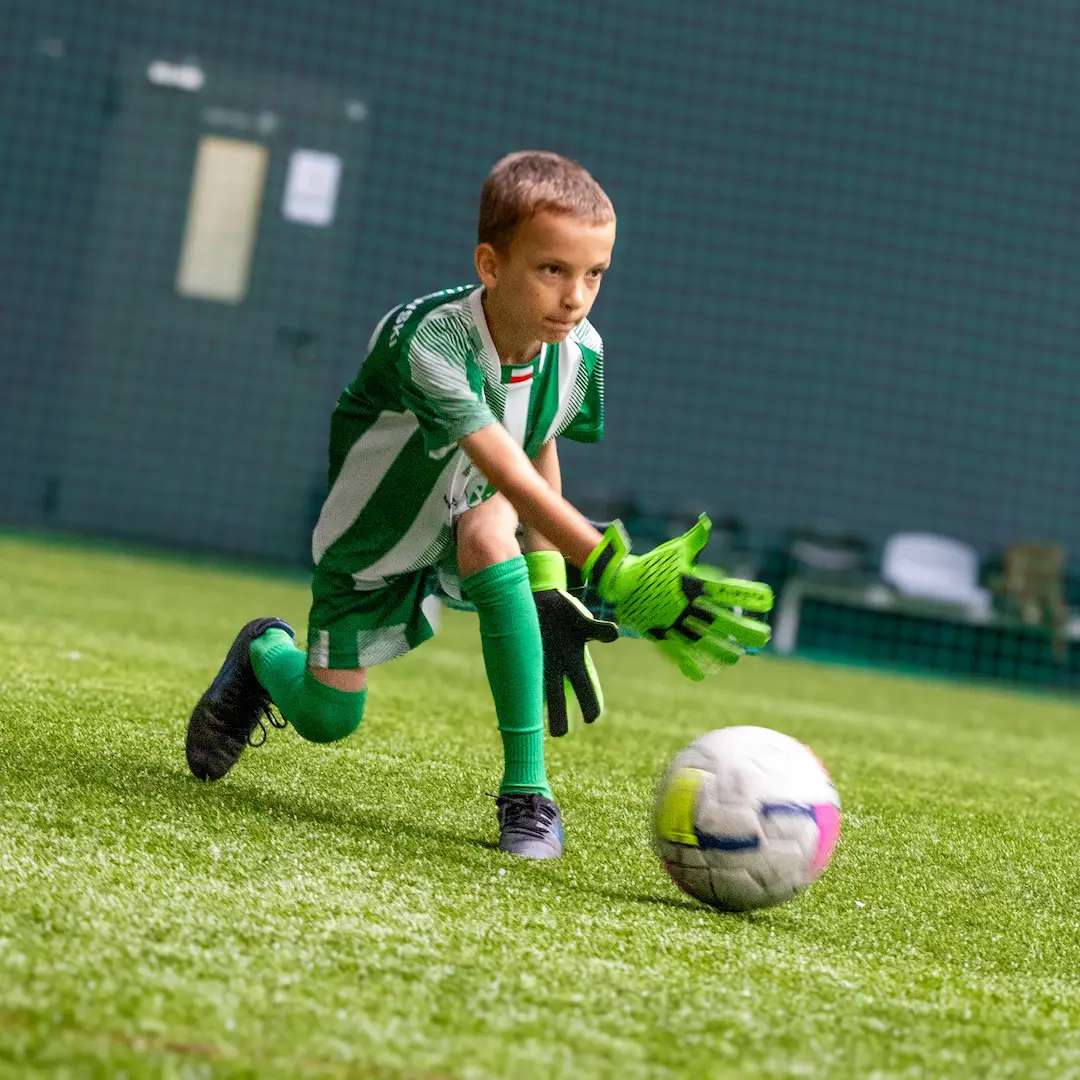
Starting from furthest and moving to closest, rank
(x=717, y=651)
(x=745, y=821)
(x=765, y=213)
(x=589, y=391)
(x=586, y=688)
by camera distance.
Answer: (x=765, y=213) → (x=589, y=391) → (x=586, y=688) → (x=717, y=651) → (x=745, y=821)

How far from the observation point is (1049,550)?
9.52m

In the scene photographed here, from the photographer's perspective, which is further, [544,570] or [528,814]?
[544,570]

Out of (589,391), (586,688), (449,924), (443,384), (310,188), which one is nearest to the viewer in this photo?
(449,924)

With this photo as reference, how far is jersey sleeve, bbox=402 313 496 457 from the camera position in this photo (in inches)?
82.2

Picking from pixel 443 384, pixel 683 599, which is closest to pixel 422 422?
pixel 443 384

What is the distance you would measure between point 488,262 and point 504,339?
0.41ft

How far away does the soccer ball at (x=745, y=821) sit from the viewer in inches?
73.2

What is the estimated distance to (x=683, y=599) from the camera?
1964 mm

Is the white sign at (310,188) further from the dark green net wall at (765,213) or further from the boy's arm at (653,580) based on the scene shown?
the boy's arm at (653,580)

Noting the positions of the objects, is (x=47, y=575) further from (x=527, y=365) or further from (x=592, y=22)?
(x=592, y=22)

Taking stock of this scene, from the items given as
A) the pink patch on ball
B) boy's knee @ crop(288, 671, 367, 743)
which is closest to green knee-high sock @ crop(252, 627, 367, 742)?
boy's knee @ crop(288, 671, 367, 743)

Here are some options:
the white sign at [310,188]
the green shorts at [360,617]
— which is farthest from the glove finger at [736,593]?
the white sign at [310,188]

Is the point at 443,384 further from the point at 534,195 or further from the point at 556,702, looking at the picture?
the point at 556,702

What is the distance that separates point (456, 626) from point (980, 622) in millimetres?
3769
